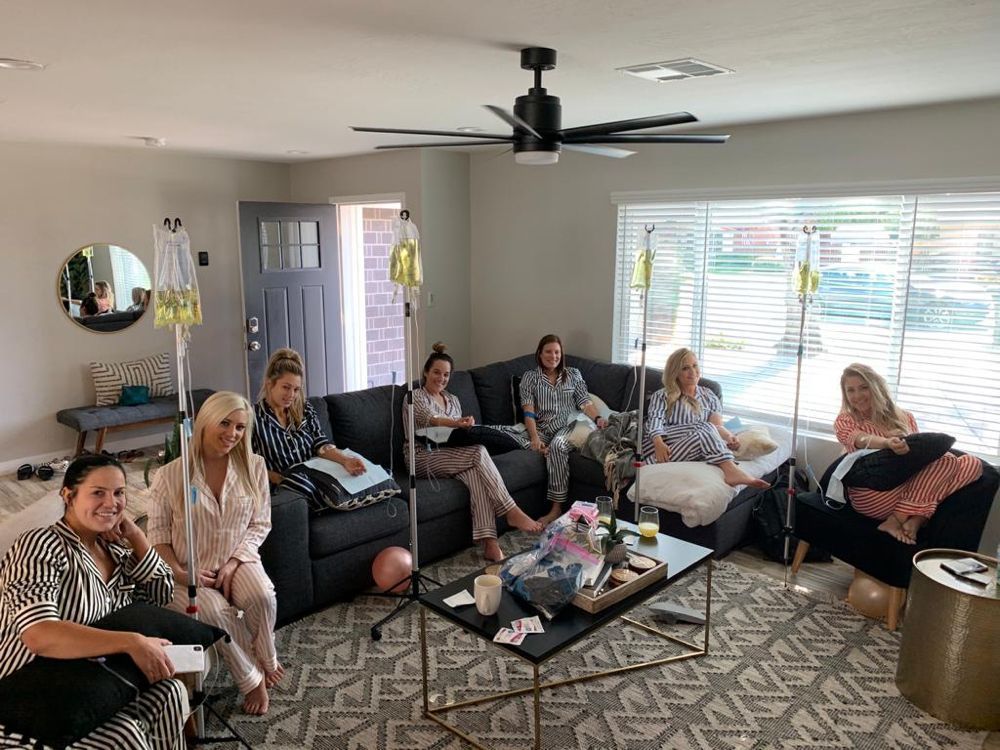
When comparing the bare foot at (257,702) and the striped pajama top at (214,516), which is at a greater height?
the striped pajama top at (214,516)

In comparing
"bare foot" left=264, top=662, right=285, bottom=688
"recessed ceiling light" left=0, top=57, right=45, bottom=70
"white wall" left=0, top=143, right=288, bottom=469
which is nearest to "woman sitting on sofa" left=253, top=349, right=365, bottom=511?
"bare foot" left=264, top=662, right=285, bottom=688

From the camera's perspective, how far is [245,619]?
2.67 meters

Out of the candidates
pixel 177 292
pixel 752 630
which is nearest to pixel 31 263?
pixel 177 292

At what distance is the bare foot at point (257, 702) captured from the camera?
2.58m

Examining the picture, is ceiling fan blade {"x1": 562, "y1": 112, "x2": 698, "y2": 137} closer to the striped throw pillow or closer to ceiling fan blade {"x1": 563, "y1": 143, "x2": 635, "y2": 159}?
ceiling fan blade {"x1": 563, "y1": 143, "x2": 635, "y2": 159}

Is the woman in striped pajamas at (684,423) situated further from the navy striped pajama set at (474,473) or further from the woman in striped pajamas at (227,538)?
the woman in striped pajamas at (227,538)

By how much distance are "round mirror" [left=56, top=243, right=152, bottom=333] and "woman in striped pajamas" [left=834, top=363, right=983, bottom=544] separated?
514 centimetres

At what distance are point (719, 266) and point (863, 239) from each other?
87 centimetres

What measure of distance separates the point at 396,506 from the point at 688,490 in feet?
4.87

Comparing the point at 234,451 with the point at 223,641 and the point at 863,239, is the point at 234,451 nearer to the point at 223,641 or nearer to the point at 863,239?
the point at 223,641

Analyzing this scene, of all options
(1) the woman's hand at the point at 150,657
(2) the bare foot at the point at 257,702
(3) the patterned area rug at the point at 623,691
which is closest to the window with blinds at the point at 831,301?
(3) the patterned area rug at the point at 623,691

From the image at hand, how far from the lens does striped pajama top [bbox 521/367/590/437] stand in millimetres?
4574

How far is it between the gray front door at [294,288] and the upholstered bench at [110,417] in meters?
0.76

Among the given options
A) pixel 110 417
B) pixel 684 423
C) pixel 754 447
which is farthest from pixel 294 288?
pixel 754 447
